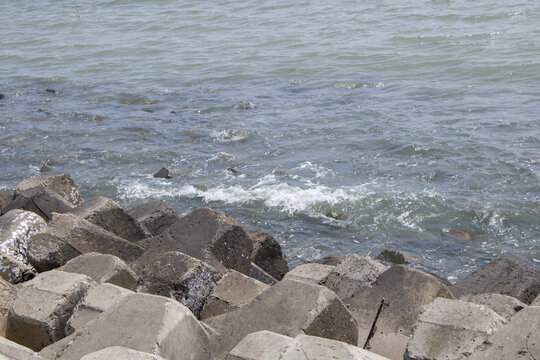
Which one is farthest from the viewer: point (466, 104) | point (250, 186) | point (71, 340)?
point (466, 104)

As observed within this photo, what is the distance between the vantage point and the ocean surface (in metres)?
9.28

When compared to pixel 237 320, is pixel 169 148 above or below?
below

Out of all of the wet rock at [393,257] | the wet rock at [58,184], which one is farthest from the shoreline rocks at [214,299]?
the wet rock at [393,257]

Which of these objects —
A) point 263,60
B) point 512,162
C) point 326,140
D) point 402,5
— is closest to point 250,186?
point 326,140

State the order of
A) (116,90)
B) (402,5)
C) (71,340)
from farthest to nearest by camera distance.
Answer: (402,5) → (116,90) → (71,340)

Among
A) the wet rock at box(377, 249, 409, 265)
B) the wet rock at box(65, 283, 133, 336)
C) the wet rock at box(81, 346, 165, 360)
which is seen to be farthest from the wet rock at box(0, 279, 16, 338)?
the wet rock at box(377, 249, 409, 265)

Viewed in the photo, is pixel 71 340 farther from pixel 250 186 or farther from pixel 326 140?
pixel 326 140

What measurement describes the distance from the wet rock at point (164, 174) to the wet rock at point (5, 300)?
217 inches

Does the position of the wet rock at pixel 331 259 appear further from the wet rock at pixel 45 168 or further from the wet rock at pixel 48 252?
the wet rock at pixel 45 168

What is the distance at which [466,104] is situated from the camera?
1357cm

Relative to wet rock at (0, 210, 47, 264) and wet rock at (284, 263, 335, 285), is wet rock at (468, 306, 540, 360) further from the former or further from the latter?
wet rock at (0, 210, 47, 264)

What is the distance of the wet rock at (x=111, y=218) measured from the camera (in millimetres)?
7281

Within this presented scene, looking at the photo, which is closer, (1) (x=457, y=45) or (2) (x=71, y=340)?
(2) (x=71, y=340)

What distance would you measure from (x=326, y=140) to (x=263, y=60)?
22.1ft
